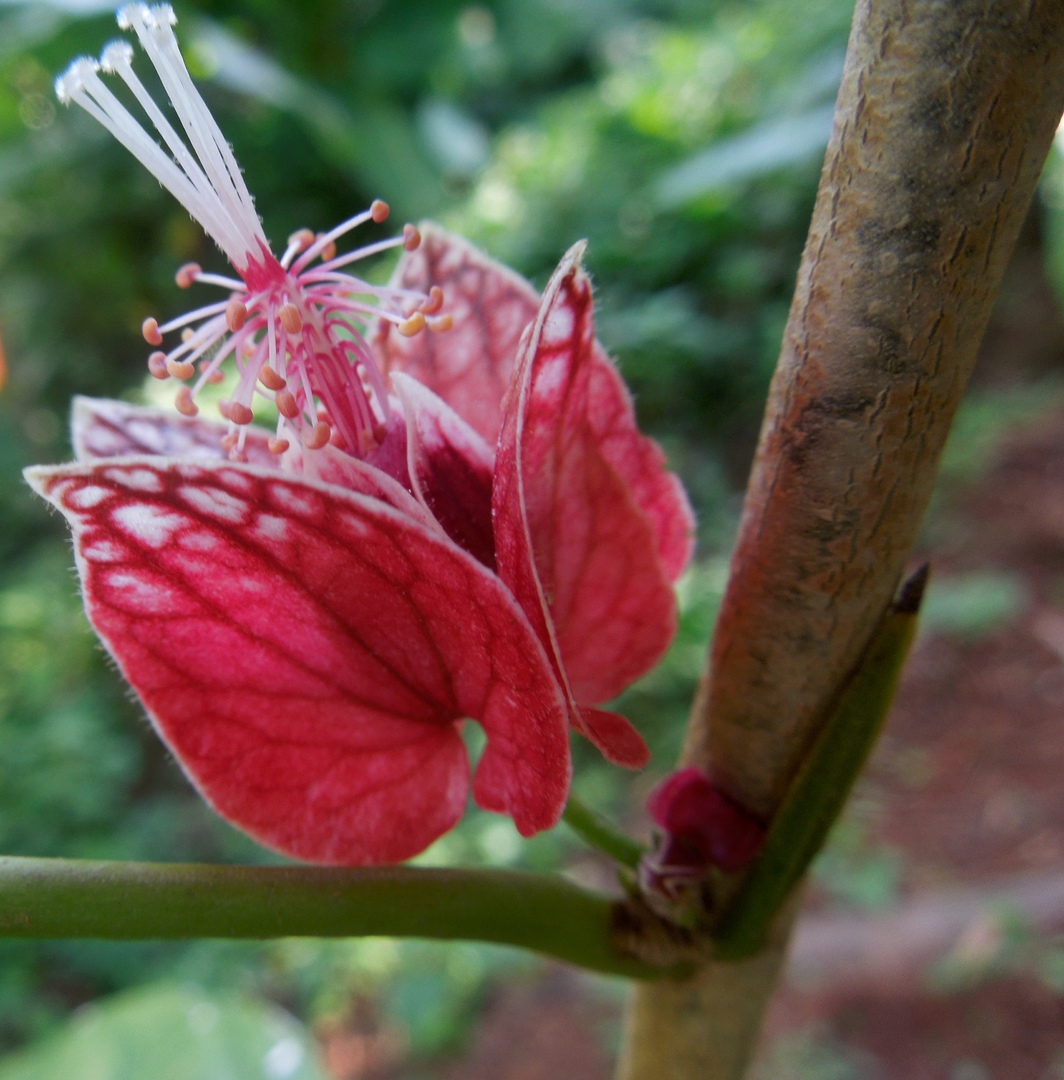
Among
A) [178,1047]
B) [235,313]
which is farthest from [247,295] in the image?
[178,1047]

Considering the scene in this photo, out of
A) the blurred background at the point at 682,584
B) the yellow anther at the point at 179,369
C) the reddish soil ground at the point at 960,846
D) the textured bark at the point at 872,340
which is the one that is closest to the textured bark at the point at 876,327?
the textured bark at the point at 872,340

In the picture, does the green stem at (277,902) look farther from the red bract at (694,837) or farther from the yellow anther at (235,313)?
the yellow anther at (235,313)

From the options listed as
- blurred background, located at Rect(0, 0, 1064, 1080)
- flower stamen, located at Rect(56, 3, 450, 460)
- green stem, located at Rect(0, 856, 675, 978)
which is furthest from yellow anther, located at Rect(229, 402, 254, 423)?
blurred background, located at Rect(0, 0, 1064, 1080)

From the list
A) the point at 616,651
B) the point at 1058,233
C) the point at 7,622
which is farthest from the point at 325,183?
the point at 616,651

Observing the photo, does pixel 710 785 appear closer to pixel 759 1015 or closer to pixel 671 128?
pixel 759 1015

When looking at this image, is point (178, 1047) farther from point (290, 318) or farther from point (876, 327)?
point (876, 327)

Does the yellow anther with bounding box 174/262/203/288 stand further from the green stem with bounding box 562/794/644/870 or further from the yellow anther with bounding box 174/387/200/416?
the green stem with bounding box 562/794/644/870
